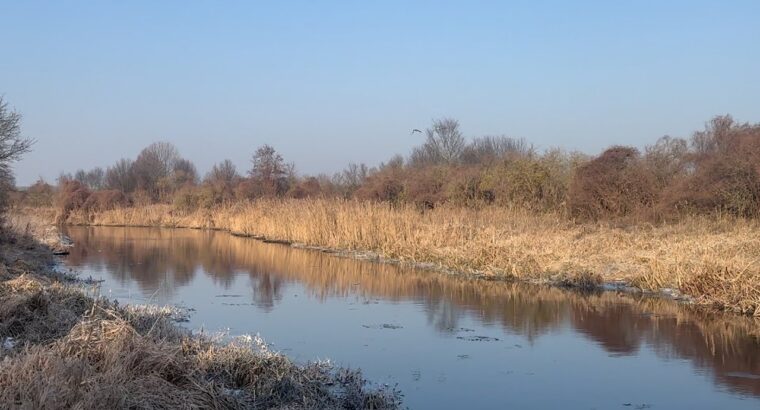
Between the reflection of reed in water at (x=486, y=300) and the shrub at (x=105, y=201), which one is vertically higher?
the shrub at (x=105, y=201)

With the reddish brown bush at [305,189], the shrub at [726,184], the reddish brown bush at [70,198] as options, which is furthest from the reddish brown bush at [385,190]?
the reddish brown bush at [70,198]

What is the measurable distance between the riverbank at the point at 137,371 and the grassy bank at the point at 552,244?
714 centimetres

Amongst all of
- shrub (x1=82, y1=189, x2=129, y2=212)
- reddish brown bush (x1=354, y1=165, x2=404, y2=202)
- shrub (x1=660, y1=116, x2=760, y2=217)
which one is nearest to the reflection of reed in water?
shrub (x1=660, y1=116, x2=760, y2=217)

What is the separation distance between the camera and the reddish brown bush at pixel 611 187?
2019cm

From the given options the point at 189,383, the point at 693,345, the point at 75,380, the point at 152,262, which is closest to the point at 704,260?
the point at 693,345

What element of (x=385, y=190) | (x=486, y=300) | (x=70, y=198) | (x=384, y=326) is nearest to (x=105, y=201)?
(x=70, y=198)

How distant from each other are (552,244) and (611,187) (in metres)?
5.58

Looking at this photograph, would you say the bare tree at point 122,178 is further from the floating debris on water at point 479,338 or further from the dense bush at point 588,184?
→ the floating debris on water at point 479,338

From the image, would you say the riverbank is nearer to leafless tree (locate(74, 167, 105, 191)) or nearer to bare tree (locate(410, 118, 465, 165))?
bare tree (locate(410, 118, 465, 165))

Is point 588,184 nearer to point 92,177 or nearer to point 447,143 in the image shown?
point 447,143

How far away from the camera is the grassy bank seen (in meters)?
11.7

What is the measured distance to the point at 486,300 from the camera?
42.0 feet

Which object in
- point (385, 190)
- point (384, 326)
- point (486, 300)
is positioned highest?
point (385, 190)

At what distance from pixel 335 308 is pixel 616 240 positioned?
283 inches
